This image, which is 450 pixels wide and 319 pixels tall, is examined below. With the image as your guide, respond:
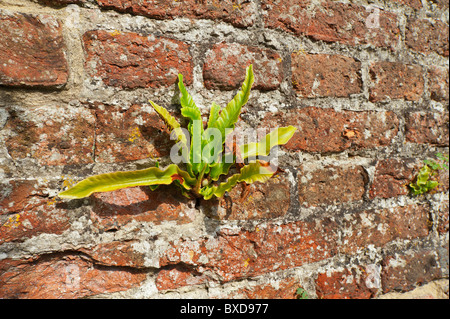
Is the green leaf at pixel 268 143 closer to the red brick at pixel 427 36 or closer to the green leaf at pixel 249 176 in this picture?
the green leaf at pixel 249 176

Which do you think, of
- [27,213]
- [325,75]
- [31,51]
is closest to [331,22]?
[325,75]

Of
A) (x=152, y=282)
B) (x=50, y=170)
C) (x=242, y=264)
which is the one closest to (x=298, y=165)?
Answer: (x=242, y=264)

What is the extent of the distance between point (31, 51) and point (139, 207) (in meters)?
0.35

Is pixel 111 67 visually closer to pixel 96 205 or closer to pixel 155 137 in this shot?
pixel 155 137

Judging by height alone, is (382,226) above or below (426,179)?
below

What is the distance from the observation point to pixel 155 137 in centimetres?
67

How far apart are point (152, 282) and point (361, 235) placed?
22.2 inches

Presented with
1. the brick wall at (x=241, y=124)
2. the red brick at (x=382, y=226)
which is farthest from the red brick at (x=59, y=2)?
the red brick at (x=382, y=226)

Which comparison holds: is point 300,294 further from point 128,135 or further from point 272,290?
point 128,135

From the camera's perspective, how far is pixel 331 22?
2.70ft

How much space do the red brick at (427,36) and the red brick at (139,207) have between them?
2.73 feet

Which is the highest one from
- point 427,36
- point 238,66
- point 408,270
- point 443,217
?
point 427,36

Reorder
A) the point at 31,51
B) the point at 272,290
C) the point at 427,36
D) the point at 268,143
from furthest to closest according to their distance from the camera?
1. the point at 427,36
2. the point at 272,290
3. the point at 268,143
4. the point at 31,51

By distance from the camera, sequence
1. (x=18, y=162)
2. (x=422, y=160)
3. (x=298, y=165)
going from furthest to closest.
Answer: (x=422, y=160)
(x=298, y=165)
(x=18, y=162)
